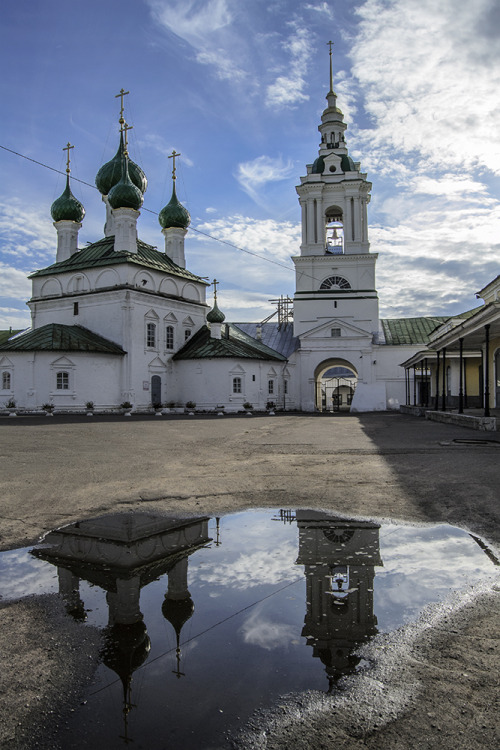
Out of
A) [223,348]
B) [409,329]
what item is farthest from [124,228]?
[409,329]

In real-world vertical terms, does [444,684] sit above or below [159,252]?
below

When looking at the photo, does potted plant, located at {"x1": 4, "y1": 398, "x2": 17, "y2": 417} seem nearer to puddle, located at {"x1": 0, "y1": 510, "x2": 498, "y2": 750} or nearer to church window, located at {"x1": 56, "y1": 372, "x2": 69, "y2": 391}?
church window, located at {"x1": 56, "y1": 372, "x2": 69, "y2": 391}

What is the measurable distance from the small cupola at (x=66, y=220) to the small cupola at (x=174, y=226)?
6.47m

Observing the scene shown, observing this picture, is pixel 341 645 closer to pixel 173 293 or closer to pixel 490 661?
pixel 490 661

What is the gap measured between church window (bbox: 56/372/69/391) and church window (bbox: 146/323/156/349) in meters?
6.10

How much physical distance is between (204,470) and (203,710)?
6.79 m

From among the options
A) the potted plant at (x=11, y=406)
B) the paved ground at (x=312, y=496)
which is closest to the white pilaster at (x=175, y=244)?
the potted plant at (x=11, y=406)

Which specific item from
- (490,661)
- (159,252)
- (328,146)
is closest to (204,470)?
(490,661)

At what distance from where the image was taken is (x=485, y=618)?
10.7ft

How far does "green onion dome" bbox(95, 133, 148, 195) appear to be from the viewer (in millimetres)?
38625

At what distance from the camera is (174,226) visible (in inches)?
1689

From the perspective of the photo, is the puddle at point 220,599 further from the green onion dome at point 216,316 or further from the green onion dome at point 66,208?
the green onion dome at point 66,208

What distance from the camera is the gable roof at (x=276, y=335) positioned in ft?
147

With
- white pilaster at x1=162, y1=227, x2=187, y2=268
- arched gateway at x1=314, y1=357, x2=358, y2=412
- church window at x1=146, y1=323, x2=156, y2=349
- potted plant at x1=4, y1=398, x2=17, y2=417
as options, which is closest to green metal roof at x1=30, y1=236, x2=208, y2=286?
white pilaster at x1=162, y1=227, x2=187, y2=268
